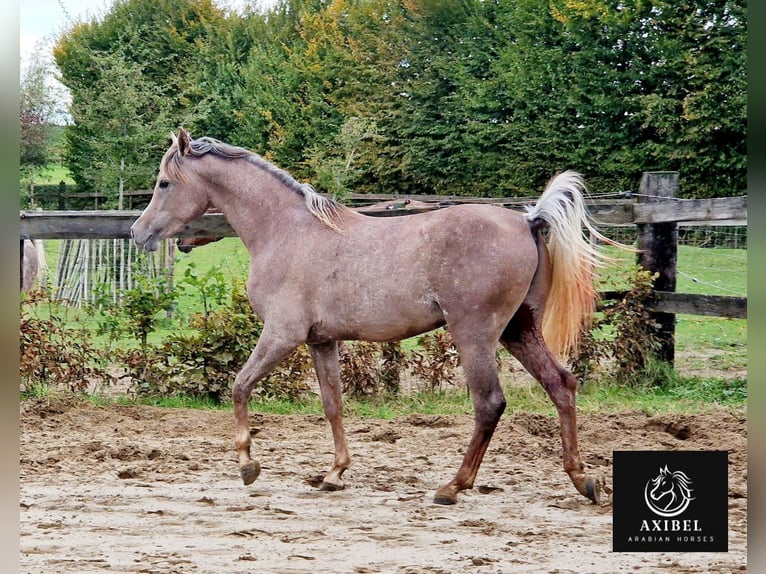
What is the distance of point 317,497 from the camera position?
14.2 feet

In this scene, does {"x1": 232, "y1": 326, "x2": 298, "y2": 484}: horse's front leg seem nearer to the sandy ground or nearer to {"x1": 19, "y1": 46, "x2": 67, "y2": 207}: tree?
the sandy ground

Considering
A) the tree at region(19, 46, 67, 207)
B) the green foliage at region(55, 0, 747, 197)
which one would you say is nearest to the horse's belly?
the green foliage at region(55, 0, 747, 197)

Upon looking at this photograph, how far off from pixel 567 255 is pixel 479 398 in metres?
0.86

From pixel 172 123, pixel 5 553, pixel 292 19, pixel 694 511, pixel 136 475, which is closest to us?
pixel 5 553

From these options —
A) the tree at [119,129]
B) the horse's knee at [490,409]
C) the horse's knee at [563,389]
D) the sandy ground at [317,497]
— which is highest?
the tree at [119,129]

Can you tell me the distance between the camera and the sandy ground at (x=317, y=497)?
3393 mm

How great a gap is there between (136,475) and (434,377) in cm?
267

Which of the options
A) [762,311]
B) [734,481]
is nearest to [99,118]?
[734,481]

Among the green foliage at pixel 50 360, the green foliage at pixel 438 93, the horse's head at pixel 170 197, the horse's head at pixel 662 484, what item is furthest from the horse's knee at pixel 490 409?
the green foliage at pixel 438 93

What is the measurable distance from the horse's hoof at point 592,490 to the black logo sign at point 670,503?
72cm

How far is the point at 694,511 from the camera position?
10.8 ft

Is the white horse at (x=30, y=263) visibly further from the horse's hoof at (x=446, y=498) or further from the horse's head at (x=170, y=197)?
the horse's hoof at (x=446, y=498)

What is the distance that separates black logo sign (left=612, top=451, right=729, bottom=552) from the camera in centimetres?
330

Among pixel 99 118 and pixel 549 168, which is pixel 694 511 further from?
pixel 99 118
